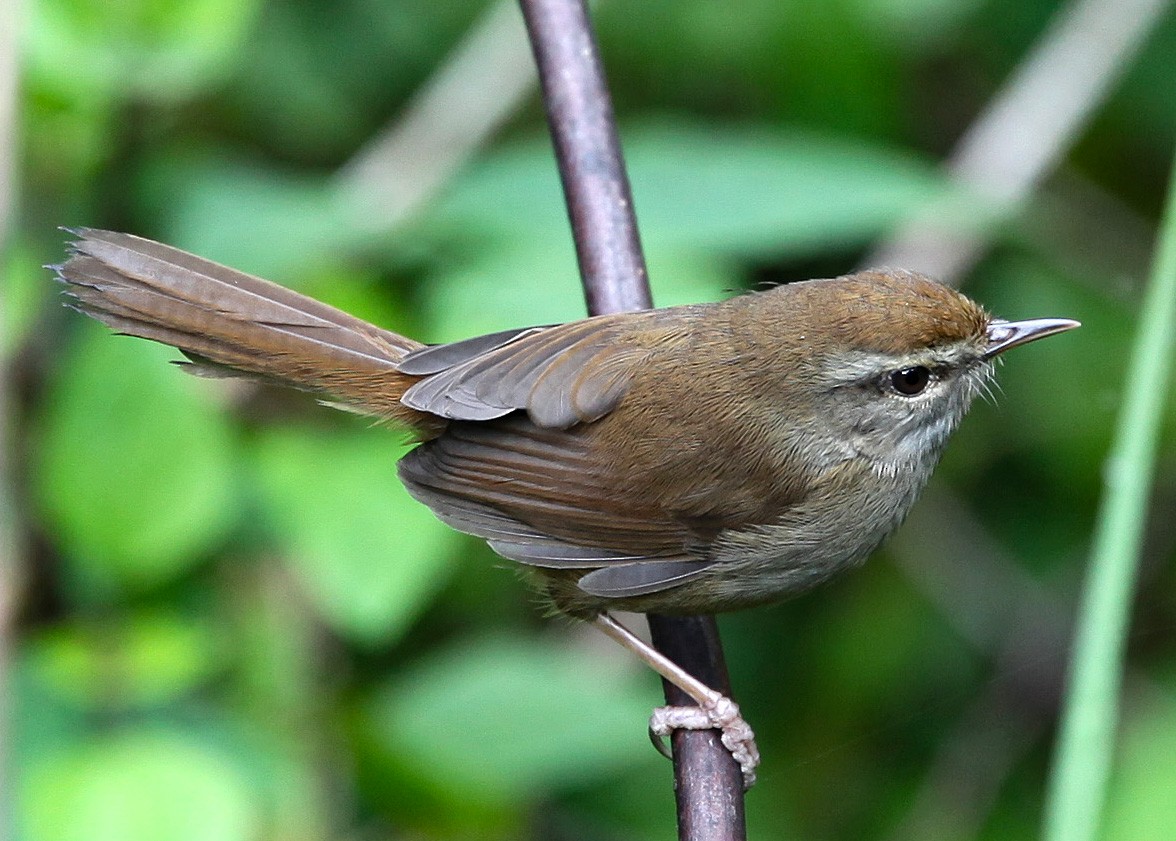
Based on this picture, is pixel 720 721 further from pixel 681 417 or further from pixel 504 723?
pixel 504 723

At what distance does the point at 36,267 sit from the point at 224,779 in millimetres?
1438

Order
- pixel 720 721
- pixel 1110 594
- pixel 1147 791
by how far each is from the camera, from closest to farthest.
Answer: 1. pixel 1110 594
2. pixel 720 721
3. pixel 1147 791

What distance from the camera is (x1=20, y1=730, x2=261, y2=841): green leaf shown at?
3201 millimetres

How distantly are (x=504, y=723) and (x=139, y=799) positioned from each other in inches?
38.0

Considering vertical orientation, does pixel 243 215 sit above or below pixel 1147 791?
above

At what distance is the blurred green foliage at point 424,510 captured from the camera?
3617mm

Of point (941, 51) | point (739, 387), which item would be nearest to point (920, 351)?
point (739, 387)

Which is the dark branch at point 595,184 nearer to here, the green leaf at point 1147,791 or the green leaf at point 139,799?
the green leaf at point 139,799

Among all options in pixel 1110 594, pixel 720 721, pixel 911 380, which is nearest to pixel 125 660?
pixel 720 721

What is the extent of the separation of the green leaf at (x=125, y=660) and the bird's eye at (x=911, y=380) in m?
1.80

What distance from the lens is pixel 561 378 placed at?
3.09m

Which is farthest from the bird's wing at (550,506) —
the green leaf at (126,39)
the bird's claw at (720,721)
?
the green leaf at (126,39)

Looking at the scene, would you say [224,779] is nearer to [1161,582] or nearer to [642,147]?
[642,147]

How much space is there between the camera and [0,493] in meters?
3.38
